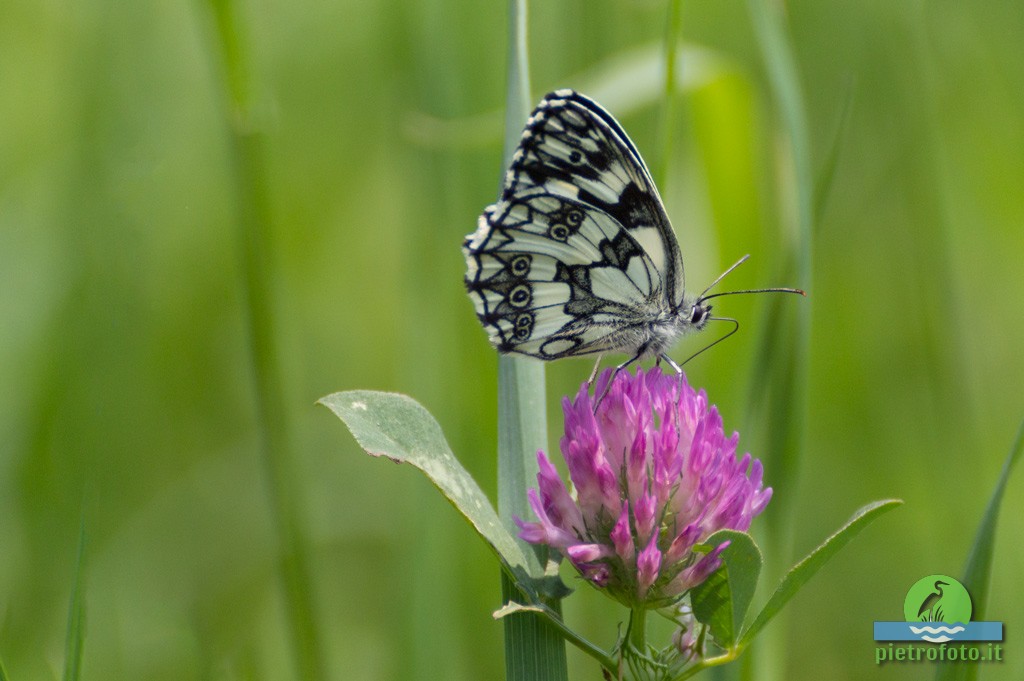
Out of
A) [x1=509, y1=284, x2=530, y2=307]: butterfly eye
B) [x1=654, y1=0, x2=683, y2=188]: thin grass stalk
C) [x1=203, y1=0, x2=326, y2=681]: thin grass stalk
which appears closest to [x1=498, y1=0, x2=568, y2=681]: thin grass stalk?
[x1=509, y1=284, x2=530, y2=307]: butterfly eye

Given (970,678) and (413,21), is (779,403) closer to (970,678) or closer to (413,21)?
(970,678)

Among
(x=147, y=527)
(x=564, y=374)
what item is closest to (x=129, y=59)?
(x=147, y=527)

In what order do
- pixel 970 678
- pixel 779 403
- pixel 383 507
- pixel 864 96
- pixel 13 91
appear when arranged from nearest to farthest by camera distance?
1. pixel 970 678
2. pixel 779 403
3. pixel 383 507
4. pixel 13 91
5. pixel 864 96

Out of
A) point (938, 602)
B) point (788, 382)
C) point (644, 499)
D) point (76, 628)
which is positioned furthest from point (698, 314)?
point (76, 628)

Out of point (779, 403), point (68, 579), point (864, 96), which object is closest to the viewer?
point (779, 403)

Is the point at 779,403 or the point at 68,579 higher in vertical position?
the point at 779,403

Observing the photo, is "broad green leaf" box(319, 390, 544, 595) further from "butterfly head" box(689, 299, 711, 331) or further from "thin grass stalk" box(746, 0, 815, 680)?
"butterfly head" box(689, 299, 711, 331)

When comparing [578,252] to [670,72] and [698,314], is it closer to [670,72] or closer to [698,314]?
[698,314]
